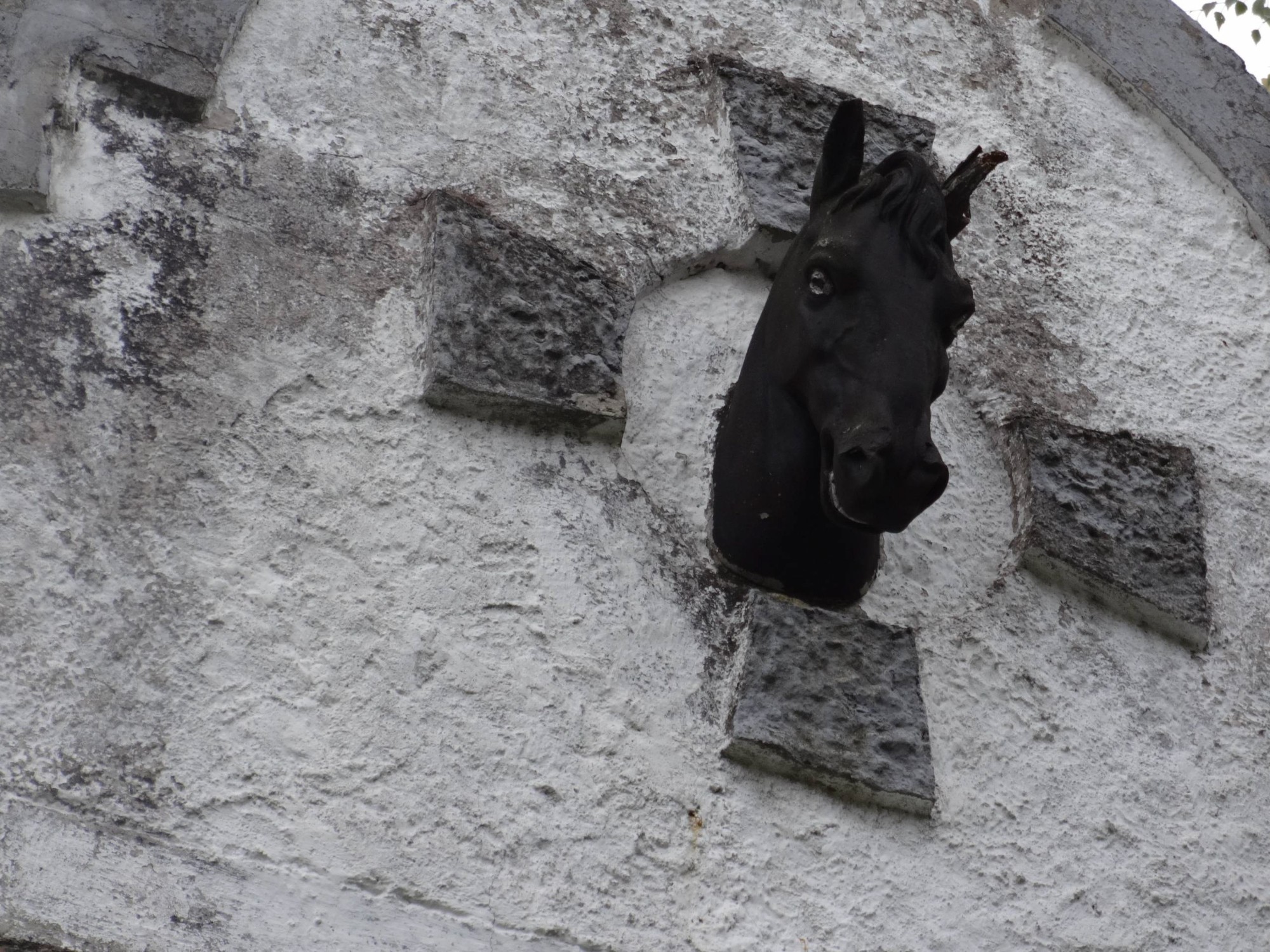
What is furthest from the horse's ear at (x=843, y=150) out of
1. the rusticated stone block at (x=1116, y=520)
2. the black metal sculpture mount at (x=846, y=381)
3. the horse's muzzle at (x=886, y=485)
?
the rusticated stone block at (x=1116, y=520)

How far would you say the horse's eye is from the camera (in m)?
2.17

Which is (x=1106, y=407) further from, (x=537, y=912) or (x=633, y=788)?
(x=537, y=912)

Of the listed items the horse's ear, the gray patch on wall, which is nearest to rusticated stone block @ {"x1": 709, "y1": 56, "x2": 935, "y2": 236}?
the gray patch on wall

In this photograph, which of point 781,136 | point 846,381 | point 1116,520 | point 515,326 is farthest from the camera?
point 781,136

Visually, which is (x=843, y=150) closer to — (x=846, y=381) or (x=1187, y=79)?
(x=846, y=381)

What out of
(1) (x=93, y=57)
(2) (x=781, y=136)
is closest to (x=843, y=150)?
(2) (x=781, y=136)

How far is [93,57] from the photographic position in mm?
2338

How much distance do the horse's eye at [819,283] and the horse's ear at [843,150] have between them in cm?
16

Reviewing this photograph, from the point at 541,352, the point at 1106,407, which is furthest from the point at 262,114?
Result: the point at 1106,407

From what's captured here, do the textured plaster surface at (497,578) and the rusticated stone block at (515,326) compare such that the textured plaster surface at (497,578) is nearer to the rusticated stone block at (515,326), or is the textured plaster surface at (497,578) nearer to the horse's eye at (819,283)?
the rusticated stone block at (515,326)

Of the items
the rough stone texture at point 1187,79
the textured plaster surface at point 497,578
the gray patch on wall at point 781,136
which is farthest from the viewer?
the rough stone texture at point 1187,79

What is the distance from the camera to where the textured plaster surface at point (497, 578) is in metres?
1.93

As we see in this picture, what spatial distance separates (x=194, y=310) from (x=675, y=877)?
97cm

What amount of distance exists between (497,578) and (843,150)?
0.75 meters
